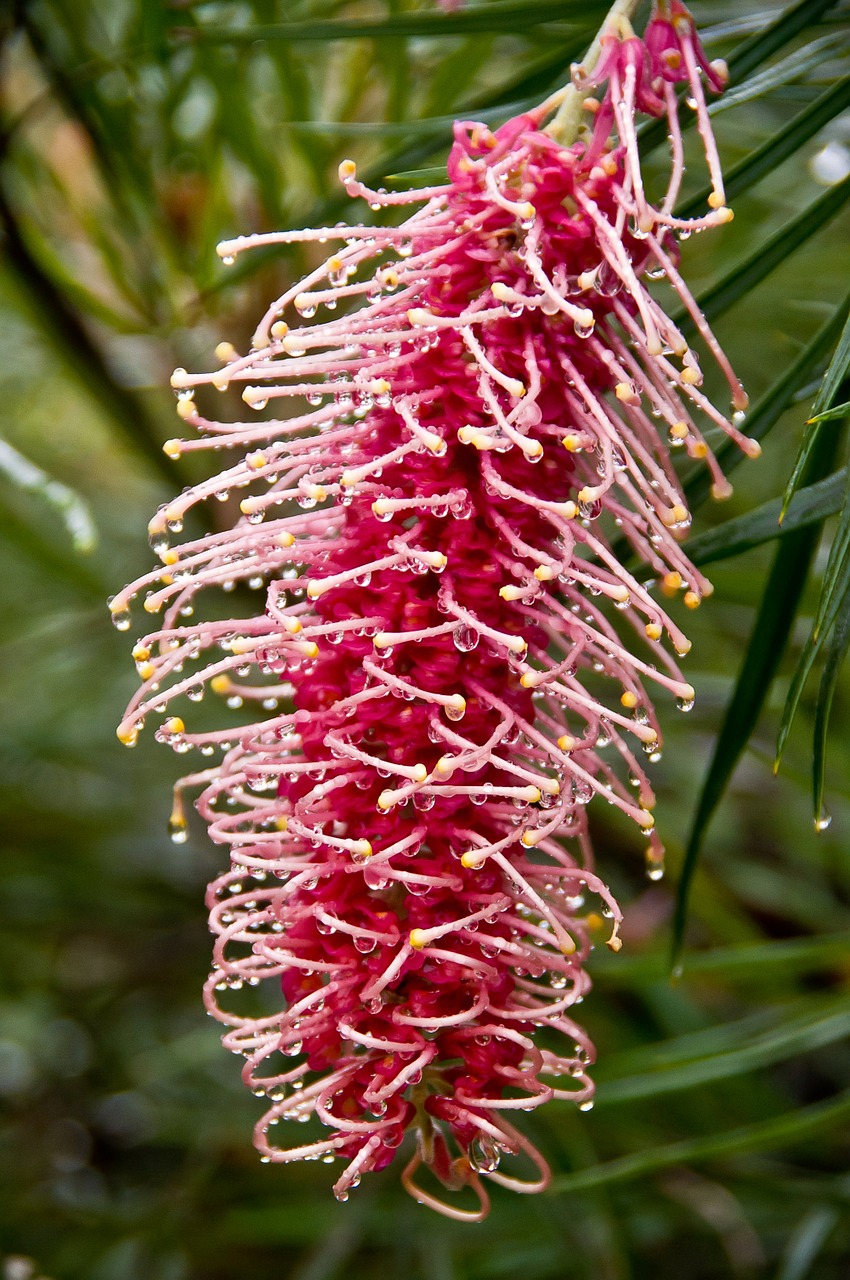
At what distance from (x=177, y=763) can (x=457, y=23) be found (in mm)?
991

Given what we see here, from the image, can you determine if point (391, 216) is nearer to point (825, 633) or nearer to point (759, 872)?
point (825, 633)

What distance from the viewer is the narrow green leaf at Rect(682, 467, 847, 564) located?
481 millimetres

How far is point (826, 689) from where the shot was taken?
45cm

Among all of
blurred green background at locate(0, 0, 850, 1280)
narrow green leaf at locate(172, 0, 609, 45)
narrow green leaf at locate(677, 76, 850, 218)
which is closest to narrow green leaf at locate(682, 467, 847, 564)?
blurred green background at locate(0, 0, 850, 1280)

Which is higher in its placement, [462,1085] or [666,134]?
[666,134]

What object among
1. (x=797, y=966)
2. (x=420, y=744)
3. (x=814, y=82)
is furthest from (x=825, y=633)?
(x=797, y=966)

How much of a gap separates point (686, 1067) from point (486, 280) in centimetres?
53

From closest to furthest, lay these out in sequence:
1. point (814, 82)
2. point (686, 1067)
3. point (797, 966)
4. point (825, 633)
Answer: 1. point (825, 633)
2. point (814, 82)
3. point (686, 1067)
4. point (797, 966)

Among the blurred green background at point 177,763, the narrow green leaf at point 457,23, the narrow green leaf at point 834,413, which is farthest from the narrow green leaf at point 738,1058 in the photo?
the narrow green leaf at point 457,23

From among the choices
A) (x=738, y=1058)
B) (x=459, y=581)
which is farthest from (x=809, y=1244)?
(x=459, y=581)

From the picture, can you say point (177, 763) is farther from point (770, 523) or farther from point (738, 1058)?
point (770, 523)

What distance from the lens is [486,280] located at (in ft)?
1.57

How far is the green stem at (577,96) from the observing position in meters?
0.46

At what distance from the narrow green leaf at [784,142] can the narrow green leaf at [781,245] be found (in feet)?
0.09
